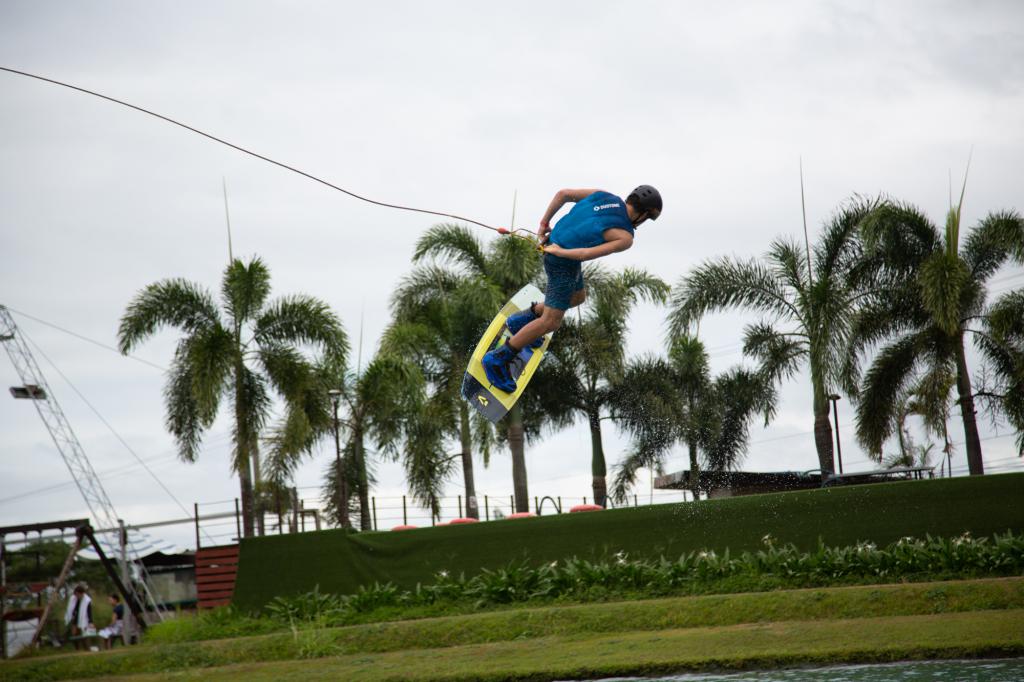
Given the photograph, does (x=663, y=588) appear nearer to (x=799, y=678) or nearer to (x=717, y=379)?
(x=799, y=678)

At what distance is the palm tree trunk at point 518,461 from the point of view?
87.1ft

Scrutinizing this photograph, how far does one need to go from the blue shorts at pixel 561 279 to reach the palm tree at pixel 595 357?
17.0 metres

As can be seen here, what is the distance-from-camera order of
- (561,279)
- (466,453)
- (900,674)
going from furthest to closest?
(466,453) < (900,674) < (561,279)

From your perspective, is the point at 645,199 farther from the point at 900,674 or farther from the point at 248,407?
the point at 248,407

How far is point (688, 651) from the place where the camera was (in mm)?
12180

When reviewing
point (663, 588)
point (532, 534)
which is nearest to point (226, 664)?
point (532, 534)

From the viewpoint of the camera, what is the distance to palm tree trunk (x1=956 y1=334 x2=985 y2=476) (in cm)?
2280

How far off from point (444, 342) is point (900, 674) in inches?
751

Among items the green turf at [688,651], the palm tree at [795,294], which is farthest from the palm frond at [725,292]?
the green turf at [688,651]

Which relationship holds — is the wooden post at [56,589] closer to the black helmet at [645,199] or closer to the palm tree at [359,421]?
the palm tree at [359,421]

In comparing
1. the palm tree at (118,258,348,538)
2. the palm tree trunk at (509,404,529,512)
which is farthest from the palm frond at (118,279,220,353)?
the palm tree trunk at (509,404,529,512)

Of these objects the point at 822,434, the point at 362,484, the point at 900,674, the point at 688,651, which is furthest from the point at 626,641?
the point at 362,484

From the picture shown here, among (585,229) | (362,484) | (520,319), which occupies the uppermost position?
(585,229)

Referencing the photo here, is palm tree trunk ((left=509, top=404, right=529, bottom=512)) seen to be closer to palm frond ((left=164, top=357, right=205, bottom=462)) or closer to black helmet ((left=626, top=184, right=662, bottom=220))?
palm frond ((left=164, top=357, right=205, bottom=462))
